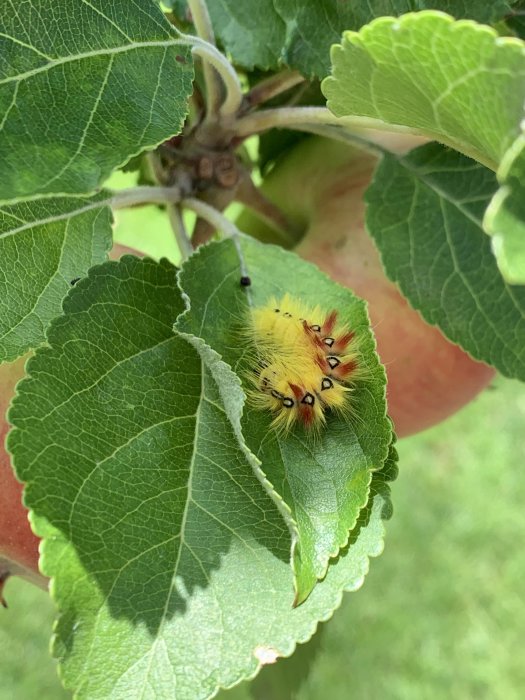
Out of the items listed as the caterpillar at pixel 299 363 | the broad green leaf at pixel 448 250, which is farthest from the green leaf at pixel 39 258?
the broad green leaf at pixel 448 250

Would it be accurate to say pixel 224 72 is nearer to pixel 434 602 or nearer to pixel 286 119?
pixel 286 119

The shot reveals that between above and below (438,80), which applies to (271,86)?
below


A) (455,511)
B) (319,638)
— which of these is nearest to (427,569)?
(455,511)

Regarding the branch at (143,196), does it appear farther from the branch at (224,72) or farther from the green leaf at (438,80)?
the green leaf at (438,80)

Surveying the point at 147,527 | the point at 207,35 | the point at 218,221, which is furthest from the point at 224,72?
the point at 147,527

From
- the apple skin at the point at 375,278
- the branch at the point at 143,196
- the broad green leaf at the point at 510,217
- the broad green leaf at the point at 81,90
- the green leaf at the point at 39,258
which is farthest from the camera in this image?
the apple skin at the point at 375,278

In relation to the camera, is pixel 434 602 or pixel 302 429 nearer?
pixel 302 429
